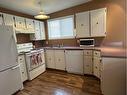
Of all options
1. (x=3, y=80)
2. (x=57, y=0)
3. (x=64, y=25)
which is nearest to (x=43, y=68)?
(x=3, y=80)

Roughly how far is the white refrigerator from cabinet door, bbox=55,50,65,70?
1510 mm

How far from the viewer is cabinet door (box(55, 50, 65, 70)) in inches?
137

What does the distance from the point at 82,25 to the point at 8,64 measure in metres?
2.50

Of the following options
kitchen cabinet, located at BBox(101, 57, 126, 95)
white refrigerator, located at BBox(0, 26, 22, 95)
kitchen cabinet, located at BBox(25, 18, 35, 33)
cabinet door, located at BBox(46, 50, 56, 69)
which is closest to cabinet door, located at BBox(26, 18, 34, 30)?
kitchen cabinet, located at BBox(25, 18, 35, 33)

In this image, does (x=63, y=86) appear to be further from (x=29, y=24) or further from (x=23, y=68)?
(x=29, y=24)

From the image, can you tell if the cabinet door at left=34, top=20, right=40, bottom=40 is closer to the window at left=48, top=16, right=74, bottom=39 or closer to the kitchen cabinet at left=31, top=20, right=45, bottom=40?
the kitchen cabinet at left=31, top=20, right=45, bottom=40

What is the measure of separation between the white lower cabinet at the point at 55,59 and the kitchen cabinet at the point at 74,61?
0.21 metres

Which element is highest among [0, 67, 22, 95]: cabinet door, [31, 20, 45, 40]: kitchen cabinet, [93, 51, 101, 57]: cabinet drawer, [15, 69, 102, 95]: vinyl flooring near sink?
[31, 20, 45, 40]: kitchen cabinet

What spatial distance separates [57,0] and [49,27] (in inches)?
62.0

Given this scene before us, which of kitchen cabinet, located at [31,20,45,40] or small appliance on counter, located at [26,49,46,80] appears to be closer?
small appliance on counter, located at [26,49,46,80]

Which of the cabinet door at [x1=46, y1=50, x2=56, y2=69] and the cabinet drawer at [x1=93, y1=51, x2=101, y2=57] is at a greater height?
the cabinet drawer at [x1=93, y1=51, x2=101, y2=57]

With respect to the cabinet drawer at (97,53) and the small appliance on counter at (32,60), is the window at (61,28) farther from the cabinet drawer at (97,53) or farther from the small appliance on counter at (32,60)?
the cabinet drawer at (97,53)

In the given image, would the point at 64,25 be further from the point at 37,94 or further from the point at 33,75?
the point at 37,94

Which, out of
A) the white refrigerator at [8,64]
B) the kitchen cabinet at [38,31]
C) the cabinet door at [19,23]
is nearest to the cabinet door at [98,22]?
the kitchen cabinet at [38,31]
